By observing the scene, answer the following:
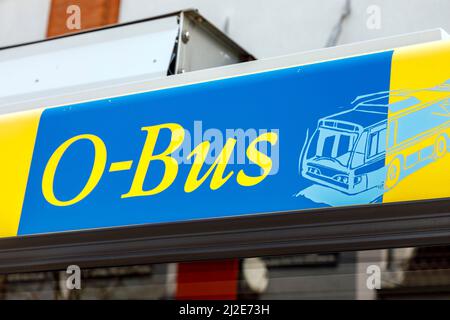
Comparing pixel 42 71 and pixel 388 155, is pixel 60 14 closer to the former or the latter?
pixel 42 71

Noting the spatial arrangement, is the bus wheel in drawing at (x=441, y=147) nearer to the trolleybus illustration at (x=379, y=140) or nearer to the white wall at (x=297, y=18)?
the trolleybus illustration at (x=379, y=140)

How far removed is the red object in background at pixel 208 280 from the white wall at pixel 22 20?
13.7 feet

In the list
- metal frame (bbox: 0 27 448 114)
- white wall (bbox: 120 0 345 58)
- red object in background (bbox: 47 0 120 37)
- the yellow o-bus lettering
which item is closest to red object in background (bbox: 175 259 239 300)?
the yellow o-bus lettering

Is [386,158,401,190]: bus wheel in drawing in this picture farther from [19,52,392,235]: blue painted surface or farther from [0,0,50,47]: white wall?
[0,0,50,47]: white wall

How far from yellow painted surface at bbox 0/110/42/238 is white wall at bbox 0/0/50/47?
322cm

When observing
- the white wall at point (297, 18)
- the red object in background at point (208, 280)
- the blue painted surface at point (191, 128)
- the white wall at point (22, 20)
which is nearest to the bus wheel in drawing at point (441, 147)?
the blue painted surface at point (191, 128)

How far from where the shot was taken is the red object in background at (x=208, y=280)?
10.7 feet

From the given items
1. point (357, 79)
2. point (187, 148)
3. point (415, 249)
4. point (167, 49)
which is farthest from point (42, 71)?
point (415, 249)

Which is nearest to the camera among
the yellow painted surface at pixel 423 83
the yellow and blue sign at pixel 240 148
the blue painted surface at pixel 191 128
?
the yellow painted surface at pixel 423 83

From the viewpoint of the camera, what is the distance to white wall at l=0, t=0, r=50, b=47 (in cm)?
723

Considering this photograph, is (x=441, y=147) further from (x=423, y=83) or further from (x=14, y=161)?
(x=14, y=161)

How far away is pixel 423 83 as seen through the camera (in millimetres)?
3105

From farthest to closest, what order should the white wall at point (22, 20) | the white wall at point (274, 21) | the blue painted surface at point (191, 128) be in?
the white wall at point (22, 20) < the white wall at point (274, 21) < the blue painted surface at point (191, 128)

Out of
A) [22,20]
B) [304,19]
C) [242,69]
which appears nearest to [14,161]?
[242,69]
